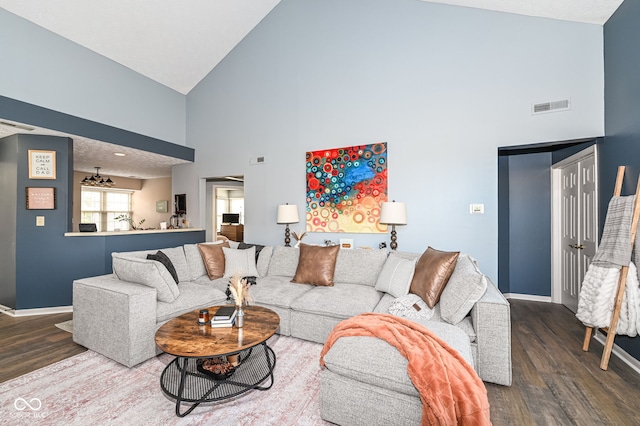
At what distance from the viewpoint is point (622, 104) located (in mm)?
2777

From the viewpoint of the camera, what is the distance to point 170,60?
513cm

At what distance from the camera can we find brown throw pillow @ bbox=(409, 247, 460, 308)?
2.61 meters

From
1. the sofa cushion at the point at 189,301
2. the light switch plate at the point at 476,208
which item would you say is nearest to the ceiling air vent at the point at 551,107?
the light switch plate at the point at 476,208

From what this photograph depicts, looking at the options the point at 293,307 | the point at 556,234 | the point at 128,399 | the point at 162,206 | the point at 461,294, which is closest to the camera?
the point at 128,399

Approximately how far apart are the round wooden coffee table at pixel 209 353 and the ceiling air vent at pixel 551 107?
12.1ft

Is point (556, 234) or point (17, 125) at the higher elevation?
point (17, 125)

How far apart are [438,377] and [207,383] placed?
65.7 inches

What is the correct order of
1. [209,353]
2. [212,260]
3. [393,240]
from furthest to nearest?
1. [393,240]
2. [212,260]
3. [209,353]

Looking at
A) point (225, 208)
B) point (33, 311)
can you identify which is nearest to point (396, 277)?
point (33, 311)

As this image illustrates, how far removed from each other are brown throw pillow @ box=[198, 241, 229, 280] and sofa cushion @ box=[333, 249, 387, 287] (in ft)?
4.95

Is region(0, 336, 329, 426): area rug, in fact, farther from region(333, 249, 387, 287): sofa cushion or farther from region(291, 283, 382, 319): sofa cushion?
region(333, 249, 387, 287): sofa cushion

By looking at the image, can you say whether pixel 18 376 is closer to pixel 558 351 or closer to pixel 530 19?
pixel 558 351

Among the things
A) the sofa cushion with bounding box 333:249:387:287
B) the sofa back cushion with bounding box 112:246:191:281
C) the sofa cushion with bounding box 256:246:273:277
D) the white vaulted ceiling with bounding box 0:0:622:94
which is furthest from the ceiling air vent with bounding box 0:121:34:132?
the sofa cushion with bounding box 333:249:387:287

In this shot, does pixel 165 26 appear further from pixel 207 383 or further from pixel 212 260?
pixel 207 383
